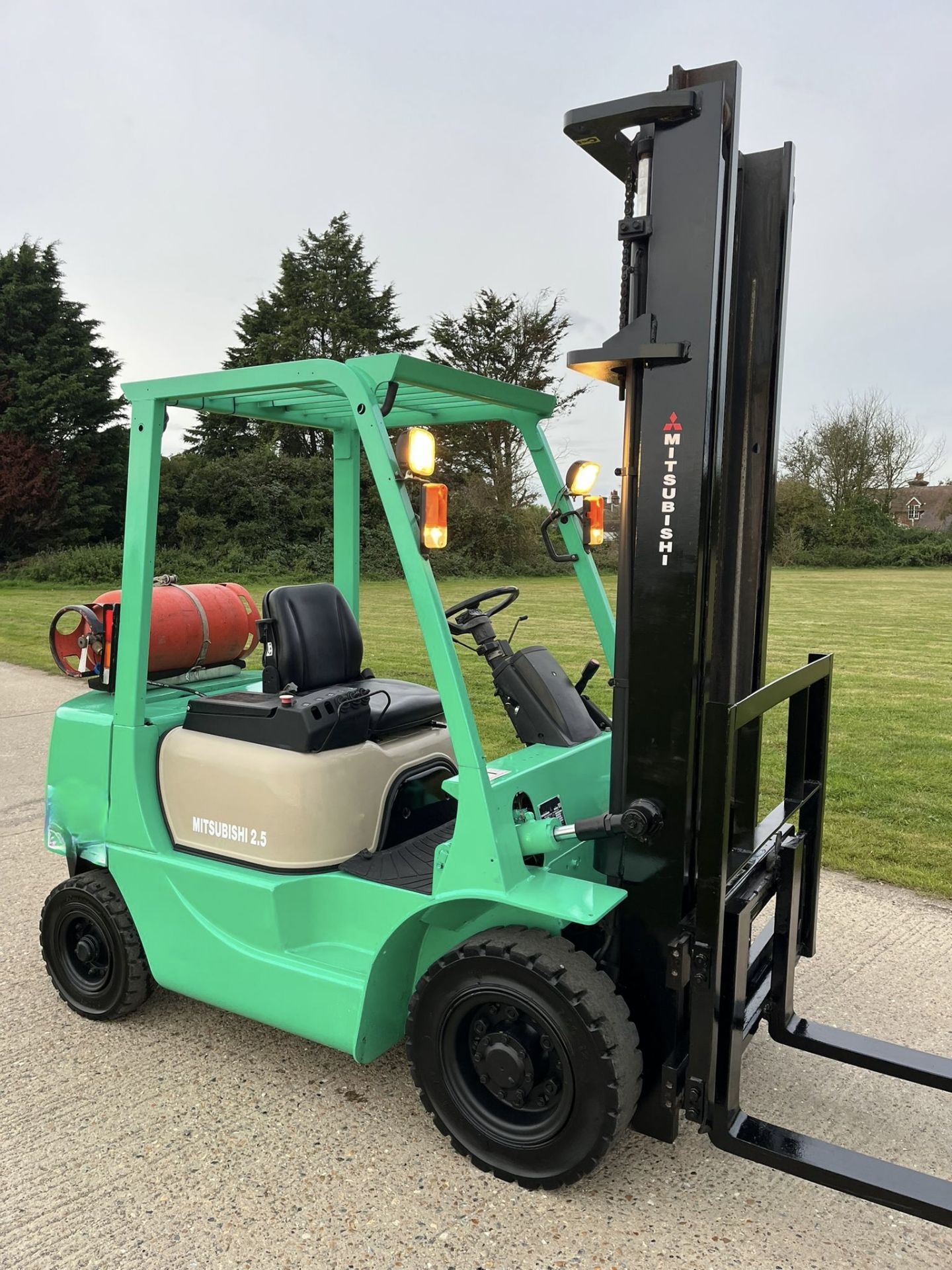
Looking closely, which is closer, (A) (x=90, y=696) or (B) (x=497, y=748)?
(A) (x=90, y=696)

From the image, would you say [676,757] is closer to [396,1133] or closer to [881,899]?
[396,1133]

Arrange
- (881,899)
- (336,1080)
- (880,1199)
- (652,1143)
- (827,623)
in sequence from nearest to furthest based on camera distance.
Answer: (880,1199) < (652,1143) < (336,1080) < (881,899) < (827,623)

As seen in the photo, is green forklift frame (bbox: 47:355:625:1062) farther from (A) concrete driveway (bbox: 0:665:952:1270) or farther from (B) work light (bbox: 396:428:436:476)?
(A) concrete driveway (bbox: 0:665:952:1270)

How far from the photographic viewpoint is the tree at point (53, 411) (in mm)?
29109

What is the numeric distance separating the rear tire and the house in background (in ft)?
134

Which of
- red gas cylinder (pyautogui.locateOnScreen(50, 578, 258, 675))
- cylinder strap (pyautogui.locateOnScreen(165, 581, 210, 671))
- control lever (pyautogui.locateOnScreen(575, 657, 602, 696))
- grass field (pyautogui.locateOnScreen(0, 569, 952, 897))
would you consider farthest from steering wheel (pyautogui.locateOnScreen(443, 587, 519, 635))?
grass field (pyautogui.locateOnScreen(0, 569, 952, 897))

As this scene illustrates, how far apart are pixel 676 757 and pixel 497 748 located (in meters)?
5.46

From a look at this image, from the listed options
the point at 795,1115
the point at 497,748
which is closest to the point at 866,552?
the point at 497,748

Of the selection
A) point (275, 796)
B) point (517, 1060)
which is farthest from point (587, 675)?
point (517, 1060)

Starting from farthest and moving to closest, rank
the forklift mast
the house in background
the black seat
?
1. the house in background
2. the black seat
3. the forklift mast

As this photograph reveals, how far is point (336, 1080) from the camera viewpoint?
10.7ft

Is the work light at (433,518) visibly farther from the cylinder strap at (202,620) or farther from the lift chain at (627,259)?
the cylinder strap at (202,620)

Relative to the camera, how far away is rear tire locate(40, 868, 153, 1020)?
3537 mm

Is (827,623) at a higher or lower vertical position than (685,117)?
lower
